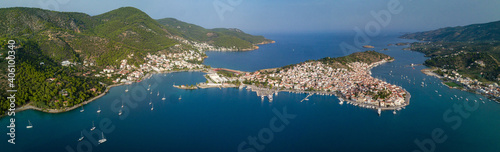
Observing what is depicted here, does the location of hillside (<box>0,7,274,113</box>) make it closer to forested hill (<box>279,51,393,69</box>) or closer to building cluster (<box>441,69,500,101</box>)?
forested hill (<box>279,51,393,69</box>)

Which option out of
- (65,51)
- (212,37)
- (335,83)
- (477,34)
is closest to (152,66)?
(65,51)

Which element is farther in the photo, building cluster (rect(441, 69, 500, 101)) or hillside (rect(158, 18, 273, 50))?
hillside (rect(158, 18, 273, 50))

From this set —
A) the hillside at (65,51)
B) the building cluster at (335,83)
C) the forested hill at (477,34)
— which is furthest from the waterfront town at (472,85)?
the forested hill at (477,34)

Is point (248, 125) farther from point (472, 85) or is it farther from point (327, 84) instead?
point (472, 85)

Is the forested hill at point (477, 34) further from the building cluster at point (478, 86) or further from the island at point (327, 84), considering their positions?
the island at point (327, 84)

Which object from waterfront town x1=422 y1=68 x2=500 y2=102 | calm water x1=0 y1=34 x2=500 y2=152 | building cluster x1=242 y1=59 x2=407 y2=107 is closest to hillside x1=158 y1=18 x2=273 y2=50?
building cluster x1=242 y1=59 x2=407 y2=107
